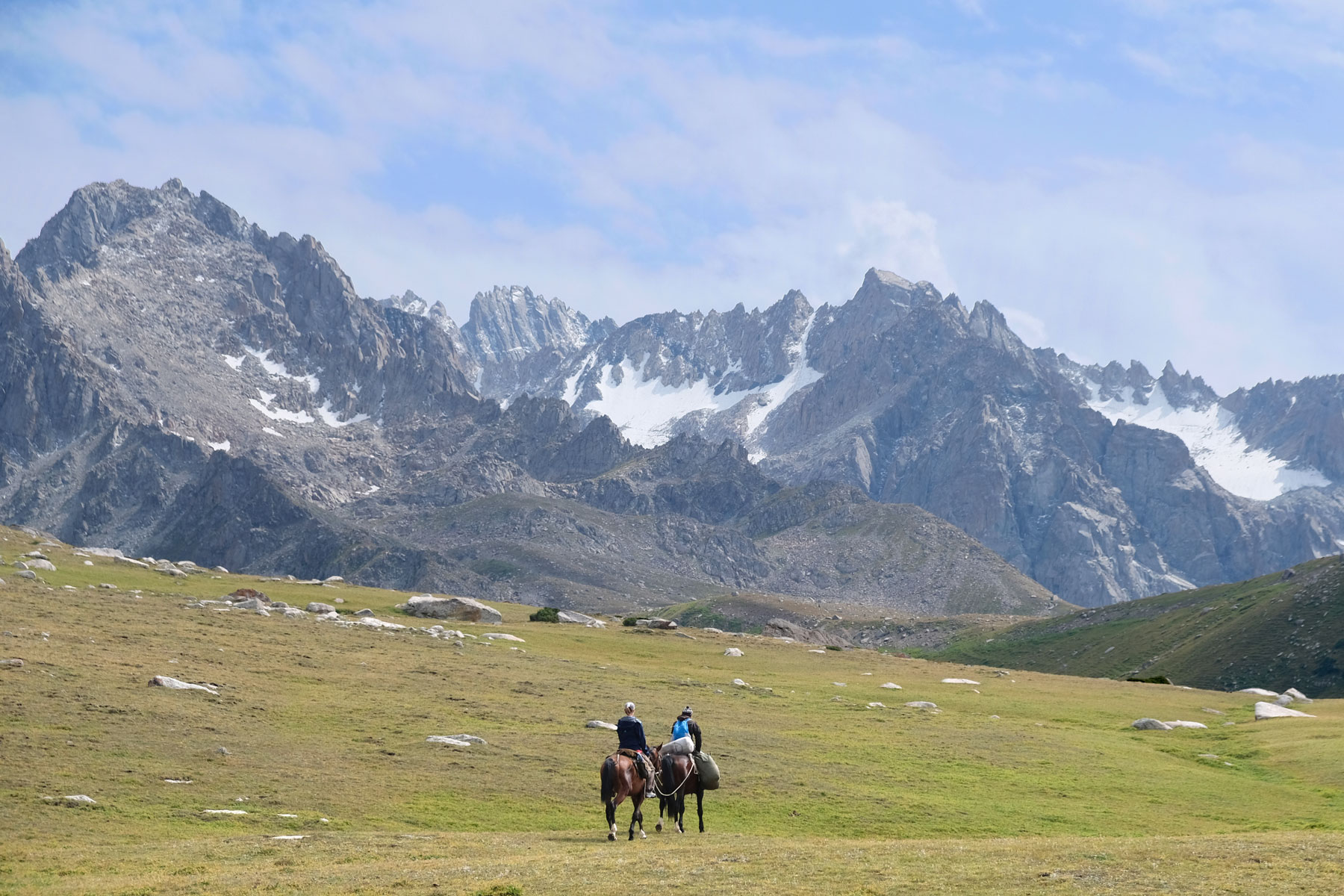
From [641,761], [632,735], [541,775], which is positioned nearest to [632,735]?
[632,735]

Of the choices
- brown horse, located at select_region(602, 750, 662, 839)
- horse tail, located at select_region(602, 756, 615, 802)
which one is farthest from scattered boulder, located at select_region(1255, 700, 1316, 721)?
horse tail, located at select_region(602, 756, 615, 802)

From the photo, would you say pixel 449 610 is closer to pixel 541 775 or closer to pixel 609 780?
pixel 541 775

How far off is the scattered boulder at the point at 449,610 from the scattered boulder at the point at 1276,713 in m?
63.8

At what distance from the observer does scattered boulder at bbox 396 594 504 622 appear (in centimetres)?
10938

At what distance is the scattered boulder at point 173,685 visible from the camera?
173ft

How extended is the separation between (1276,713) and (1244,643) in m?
77.9

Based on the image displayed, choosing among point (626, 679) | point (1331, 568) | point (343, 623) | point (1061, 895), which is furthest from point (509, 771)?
point (1331, 568)

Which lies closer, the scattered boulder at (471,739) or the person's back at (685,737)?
the person's back at (685,737)

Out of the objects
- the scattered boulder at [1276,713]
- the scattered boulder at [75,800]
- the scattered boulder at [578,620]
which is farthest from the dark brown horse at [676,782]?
the scattered boulder at [578,620]

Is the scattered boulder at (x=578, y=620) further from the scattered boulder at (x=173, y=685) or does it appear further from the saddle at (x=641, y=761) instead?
the saddle at (x=641, y=761)

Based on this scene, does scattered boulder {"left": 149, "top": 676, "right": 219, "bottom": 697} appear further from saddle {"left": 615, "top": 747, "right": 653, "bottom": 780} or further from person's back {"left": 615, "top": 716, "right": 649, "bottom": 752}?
saddle {"left": 615, "top": 747, "right": 653, "bottom": 780}

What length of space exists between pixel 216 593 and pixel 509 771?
218ft

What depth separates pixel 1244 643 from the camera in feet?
490

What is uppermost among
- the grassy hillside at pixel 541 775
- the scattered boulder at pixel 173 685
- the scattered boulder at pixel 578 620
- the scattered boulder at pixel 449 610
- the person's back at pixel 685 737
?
the scattered boulder at pixel 449 610
